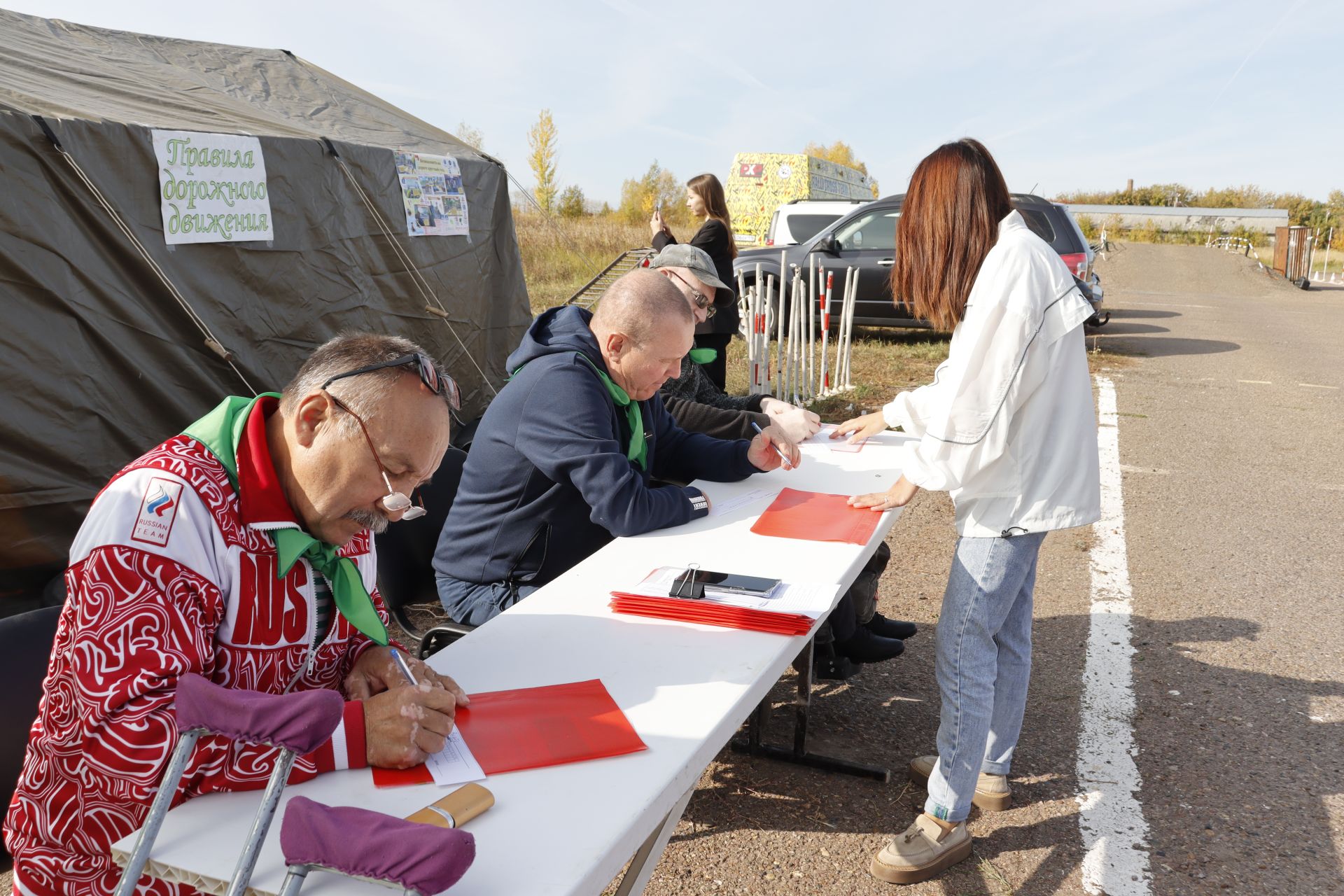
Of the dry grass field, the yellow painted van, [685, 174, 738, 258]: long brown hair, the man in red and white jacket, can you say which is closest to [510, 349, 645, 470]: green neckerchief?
the man in red and white jacket

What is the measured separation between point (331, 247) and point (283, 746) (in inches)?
229

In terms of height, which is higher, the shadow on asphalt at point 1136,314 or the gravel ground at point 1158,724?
the shadow on asphalt at point 1136,314

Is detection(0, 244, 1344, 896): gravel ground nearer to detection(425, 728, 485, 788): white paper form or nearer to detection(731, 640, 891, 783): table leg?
detection(731, 640, 891, 783): table leg

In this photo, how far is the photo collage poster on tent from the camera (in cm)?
718

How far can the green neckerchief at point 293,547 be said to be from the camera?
62.8 inches

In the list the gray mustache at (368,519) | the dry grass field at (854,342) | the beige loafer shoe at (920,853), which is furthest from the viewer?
the dry grass field at (854,342)

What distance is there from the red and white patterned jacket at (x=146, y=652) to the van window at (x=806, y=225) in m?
13.2

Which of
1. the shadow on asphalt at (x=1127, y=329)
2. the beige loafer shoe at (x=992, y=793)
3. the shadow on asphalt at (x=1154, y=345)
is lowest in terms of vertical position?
the beige loafer shoe at (x=992, y=793)

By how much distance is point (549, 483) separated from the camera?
9.07ft

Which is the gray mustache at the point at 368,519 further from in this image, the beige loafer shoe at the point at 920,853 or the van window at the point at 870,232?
the van window at the point at 870,232

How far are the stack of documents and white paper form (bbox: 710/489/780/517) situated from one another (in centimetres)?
68

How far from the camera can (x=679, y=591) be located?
2207 mm

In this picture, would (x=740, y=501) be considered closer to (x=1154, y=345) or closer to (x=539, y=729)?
(x=539, y=729)

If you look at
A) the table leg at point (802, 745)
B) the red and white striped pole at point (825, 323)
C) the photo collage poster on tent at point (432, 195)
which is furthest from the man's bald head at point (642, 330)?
the red and white striped pole at point (825, 323)
